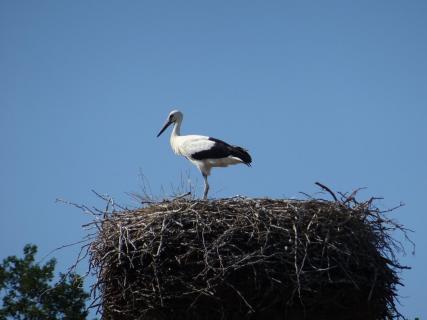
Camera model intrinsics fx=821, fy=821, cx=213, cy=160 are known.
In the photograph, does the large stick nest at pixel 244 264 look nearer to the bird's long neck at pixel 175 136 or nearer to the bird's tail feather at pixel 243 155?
the bird's tail feather at pixel 243 155

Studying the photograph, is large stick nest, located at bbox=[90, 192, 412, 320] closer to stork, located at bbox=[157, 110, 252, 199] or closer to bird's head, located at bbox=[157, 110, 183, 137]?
stork, located at bbox=[157, 110, 252, 199]

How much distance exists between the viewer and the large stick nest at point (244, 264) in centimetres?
813

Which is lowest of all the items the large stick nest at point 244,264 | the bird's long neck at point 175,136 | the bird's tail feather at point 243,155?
the large stick nest at point 244,264

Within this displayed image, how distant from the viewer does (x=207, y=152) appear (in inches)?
481

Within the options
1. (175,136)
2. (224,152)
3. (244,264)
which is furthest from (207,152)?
(244,264)

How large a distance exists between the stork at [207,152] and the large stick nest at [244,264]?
10.6 feet

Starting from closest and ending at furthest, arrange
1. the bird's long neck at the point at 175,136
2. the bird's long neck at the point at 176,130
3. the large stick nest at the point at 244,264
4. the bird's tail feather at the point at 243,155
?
the large stick nest at the point at 244,264 < the bird's tail feather at the point at 243,155 < the bird's long neck at the point at 175,136 < the bird's long neck at the point at 176,130

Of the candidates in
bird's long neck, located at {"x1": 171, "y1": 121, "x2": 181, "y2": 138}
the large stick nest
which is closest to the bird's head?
bird's long neck, located at {"x1": 171, "y1": 121, "x2": 181, "y2": 138}

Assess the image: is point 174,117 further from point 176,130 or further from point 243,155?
point 243,155

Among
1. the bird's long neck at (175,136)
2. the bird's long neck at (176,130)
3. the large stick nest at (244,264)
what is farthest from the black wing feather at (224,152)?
the large stick nest at (244,264)

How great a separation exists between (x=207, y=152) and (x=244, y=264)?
4.36 metres

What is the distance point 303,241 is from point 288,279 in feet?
1.49

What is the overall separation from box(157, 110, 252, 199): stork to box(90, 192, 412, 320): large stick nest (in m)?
3.23

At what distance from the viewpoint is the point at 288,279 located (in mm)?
8117
